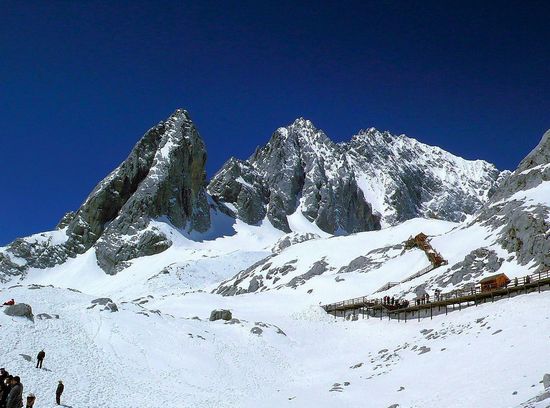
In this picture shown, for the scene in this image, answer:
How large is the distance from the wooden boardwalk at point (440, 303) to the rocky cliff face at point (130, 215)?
106074 mm

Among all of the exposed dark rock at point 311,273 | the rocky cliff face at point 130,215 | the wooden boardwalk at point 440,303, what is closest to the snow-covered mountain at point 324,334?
the exposed dark rock at point 311,273

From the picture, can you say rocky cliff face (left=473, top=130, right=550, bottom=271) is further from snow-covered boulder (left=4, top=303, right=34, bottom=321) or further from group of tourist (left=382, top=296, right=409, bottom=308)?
snow-covered boulder (left=4, top=303, right=34, bottom=321)

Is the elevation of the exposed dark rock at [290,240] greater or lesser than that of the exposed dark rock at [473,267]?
greater

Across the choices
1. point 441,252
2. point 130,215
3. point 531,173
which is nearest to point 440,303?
point 441,252

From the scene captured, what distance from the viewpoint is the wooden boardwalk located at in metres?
46.3

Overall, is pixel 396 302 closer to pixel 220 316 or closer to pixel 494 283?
pixel 494 283

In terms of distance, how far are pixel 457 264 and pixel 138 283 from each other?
8377 cm

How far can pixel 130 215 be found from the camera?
174875 millimetres

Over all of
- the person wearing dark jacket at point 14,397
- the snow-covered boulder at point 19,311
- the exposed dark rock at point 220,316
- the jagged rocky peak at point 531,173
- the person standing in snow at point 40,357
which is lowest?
the person wearing dark jacket at point 14,397

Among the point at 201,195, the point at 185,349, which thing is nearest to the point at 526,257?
the point at 185,349

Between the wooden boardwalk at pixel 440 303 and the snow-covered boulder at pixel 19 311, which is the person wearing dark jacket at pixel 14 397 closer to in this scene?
the snow-covered boulder at pixel 19 311

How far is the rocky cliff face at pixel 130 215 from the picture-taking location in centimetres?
16162

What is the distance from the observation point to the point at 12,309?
38.1 meters

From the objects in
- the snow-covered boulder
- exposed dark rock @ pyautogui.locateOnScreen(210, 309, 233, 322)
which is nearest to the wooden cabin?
exposed dark rock @ pyautogui.locateOnScreen(210, 309, 233, 322)
